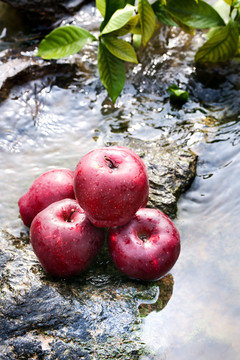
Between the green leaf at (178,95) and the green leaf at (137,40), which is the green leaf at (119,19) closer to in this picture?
the green leaf at (137,40)

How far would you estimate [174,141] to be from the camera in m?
3.08

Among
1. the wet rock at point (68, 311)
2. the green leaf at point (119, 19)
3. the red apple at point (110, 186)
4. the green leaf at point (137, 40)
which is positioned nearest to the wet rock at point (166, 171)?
the red apple at point (110, 186)

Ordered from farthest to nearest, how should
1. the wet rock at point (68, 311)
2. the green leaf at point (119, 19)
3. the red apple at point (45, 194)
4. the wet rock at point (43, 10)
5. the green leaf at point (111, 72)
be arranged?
1. the wet rock at point (43, 10)
2. the green leaf at point (111, 72)
3. the green leaf at point (119, 19)
4. the red apple at point (45, 194)
5. the wet rock at point (68, 311)

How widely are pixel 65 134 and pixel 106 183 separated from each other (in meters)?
1.41

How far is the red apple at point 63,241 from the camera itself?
6.53 feet

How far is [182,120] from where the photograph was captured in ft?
10.9

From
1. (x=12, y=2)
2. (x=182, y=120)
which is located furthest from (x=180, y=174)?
(x=12, y=2)

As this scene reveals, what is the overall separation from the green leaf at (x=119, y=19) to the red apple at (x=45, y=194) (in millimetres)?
1371

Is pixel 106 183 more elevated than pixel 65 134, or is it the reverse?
pixel 106 183

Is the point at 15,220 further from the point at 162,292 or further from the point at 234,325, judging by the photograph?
the point at 234,325

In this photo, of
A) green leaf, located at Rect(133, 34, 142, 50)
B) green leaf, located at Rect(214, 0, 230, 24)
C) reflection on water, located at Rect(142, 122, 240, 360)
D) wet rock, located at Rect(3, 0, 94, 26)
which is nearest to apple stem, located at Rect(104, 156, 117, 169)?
reflection on water, located at Rect(142, 122, 240, 360)

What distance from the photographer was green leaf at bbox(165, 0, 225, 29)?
11.3 feet

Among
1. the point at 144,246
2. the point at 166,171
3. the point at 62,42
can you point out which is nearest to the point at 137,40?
the point at 62,42

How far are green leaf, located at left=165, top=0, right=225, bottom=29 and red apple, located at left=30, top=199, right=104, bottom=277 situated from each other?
89.6 inches
